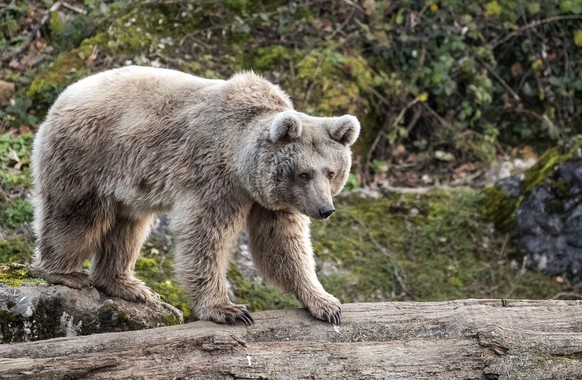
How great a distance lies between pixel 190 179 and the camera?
250 inches

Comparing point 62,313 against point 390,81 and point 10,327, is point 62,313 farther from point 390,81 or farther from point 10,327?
point 390,81

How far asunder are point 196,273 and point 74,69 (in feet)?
17.9

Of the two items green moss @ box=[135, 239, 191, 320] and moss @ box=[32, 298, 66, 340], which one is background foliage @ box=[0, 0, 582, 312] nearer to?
green moss @ box=[135, 239, 191, 320]

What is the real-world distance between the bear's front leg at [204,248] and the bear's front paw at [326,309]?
0.61 metres

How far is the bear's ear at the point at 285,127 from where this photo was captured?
6.02 meters

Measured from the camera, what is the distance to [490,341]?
5551 mm

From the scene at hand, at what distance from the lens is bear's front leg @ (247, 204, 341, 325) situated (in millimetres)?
6520

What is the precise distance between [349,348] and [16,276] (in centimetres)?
294

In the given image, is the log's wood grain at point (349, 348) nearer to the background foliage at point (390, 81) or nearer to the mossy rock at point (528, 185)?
the background foliage at point (390, 81)

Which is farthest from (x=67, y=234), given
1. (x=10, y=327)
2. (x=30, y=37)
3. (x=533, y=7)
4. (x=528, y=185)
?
(x=533, y=7)

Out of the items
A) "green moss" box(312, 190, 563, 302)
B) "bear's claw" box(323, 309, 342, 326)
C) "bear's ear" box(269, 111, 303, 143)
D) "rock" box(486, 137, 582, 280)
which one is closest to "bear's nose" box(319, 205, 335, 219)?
"bear's ear" box(269, 111, 303, 143)

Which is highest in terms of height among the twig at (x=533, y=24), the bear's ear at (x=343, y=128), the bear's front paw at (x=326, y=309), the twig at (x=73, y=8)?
the bear's ear at (x=343, y=128)

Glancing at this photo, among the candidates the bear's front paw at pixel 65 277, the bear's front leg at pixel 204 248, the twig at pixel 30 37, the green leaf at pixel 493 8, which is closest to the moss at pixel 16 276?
the bear's front paw at pixel 65 277

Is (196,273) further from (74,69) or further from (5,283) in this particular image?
→ (74,69)
